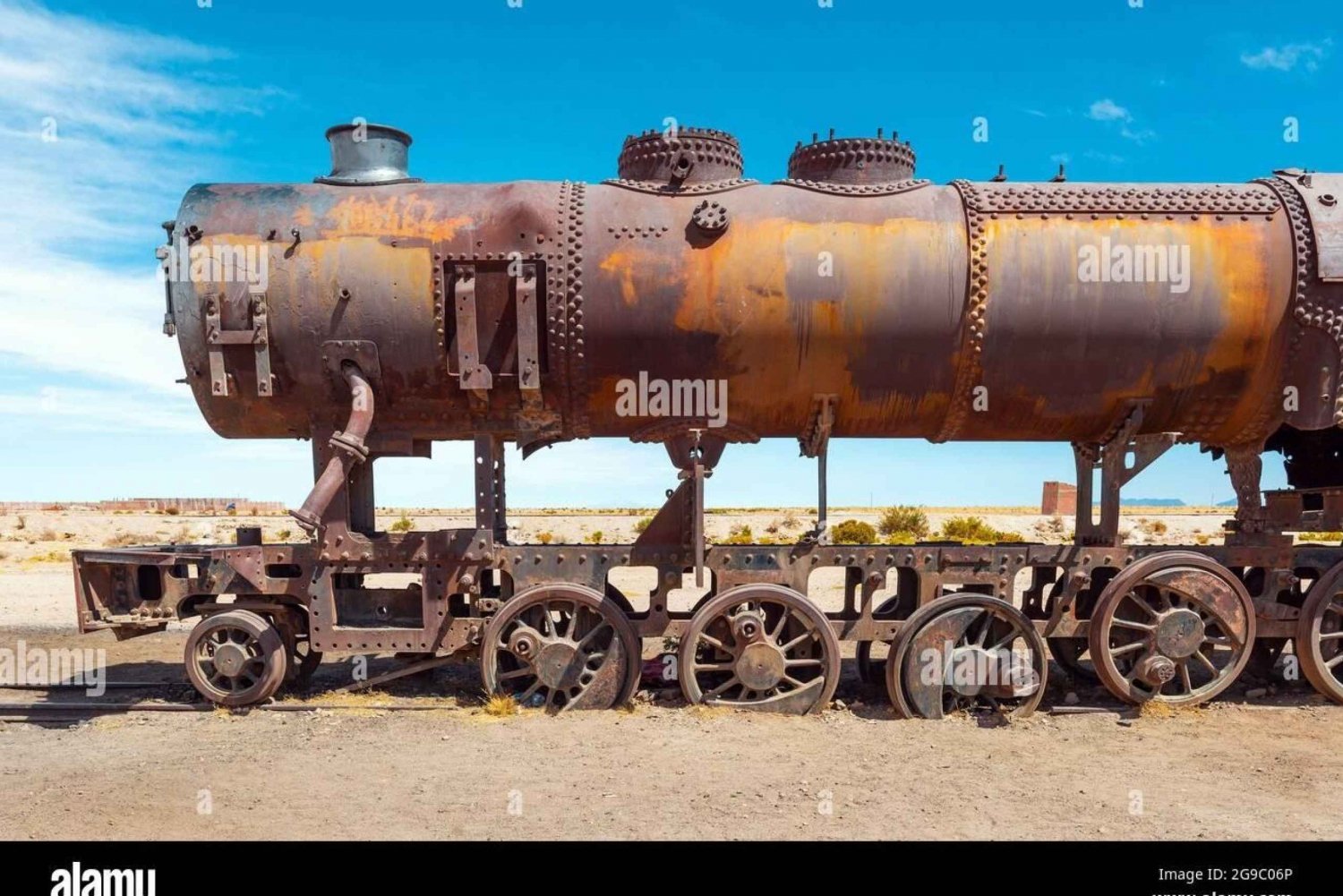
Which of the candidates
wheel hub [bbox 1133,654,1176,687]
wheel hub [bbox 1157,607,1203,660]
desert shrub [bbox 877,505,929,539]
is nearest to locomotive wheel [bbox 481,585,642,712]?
wheel hub [bbox 1133,654,1176,687]

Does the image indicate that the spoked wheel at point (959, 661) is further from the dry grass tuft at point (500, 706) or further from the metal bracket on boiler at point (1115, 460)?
the dry grass tuft at point (500, 706)

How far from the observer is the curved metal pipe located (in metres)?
7.14

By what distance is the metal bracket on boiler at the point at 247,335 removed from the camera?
734cm

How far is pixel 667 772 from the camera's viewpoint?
5.98 meters

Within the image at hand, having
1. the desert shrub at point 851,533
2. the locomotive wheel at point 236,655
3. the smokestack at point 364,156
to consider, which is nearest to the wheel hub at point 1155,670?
the locomotive wheel at point 236,655

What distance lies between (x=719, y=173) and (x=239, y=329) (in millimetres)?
4334

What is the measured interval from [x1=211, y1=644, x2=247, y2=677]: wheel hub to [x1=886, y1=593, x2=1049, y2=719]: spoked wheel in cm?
554

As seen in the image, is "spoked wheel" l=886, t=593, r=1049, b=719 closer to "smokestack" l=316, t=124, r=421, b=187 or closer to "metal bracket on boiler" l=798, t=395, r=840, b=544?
"metal bracket on boiler" l=798, t=395, r=840, b=544

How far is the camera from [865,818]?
5.19 m

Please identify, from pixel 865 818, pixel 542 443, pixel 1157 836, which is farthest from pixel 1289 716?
pixel 542 443

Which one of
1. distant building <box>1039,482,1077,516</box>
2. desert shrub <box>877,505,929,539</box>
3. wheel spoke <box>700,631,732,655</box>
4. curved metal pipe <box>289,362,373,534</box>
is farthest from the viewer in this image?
distant building <box>1039,482,1077,516</box>

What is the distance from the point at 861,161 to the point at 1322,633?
228 inches

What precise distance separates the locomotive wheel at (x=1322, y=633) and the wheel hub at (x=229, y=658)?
911cm

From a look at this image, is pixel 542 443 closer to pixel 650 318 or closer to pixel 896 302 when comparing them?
pixel 650 318
